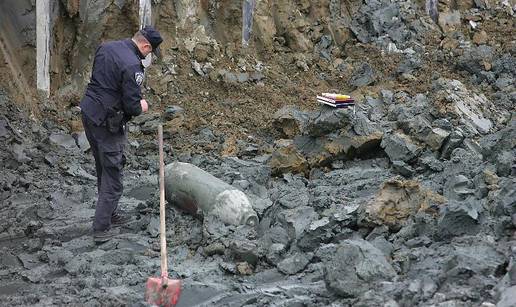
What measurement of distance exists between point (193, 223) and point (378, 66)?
5934 mm

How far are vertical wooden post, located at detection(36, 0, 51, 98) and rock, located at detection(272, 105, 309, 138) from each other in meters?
2.77

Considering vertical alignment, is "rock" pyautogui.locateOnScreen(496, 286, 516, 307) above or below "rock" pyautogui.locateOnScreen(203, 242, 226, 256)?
above

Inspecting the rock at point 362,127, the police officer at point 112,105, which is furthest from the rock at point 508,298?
the rock at point 362,127

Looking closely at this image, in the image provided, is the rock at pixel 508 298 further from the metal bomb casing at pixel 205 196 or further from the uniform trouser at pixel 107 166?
the uniform trouser at pixel 107 166

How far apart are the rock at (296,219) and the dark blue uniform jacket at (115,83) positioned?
1408 millimetres

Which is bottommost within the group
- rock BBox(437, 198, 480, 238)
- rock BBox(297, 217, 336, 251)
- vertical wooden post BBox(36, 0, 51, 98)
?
rock BBox(297, 217, 336, 251)

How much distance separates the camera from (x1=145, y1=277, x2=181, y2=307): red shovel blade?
4195 mm

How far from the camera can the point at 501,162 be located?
17.1 feet

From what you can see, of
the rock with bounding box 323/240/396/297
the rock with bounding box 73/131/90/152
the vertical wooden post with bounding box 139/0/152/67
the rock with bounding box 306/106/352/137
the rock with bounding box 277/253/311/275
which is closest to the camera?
the rock with bounding box 323/240/396/297

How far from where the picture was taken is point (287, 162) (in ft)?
22.2

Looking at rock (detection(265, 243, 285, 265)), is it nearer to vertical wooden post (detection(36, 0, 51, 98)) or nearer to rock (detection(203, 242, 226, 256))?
rock (detection(203, 242, 226, 256))

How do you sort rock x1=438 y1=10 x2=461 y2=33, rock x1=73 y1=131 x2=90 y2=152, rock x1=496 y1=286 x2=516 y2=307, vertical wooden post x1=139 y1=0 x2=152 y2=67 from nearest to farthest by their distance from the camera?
rock x1=496 y1=286 x2=516 y2=307, rock x1=73 y1=131 x2=90 y2=152, vertical wooden post x1=139 y1=0 x2=152 y2=67, rock x1=438 y1=10 x2=461 y2=33

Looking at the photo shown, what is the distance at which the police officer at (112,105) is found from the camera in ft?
17.3

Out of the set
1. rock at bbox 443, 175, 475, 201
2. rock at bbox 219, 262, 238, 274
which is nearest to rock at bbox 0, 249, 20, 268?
→ rock at bbox 219, 262, 238, 274
